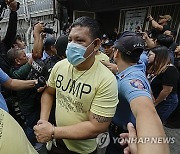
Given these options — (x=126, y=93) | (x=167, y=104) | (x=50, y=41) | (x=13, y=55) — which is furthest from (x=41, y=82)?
(x=167, y=104)

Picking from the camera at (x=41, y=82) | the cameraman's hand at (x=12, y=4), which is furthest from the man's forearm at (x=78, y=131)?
the cameraman's hand at (x=12, y=4)

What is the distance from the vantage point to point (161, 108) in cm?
293

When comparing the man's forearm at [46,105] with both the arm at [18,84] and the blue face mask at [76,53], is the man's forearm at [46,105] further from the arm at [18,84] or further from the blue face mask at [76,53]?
the blue face mask at [76,53]

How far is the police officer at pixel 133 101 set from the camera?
0.85 metres

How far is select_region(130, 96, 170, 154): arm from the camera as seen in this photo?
75 cm

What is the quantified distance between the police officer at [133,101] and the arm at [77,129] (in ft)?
0.75

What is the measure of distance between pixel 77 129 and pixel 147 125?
0.61 m

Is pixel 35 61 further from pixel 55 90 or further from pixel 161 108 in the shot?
pixel 161 108

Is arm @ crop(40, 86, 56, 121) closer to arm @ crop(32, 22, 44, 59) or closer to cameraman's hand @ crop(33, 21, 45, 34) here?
arm @ crop(32, 22, 44, 59)

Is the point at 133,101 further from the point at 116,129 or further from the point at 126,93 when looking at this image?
the point at 116,129

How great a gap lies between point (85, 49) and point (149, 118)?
796 millimetres

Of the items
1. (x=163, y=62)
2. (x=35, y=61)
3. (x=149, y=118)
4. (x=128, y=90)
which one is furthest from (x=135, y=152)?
(x=163, y=62)

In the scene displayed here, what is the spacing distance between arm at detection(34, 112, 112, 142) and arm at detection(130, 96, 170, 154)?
339 millimetres

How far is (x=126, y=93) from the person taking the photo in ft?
4.08
